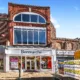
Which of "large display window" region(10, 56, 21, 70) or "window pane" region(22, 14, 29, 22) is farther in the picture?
"window pane" region(22, 14, 29, 22)

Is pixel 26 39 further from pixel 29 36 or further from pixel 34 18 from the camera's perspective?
pixel 34 18

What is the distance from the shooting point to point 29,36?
48062 mm

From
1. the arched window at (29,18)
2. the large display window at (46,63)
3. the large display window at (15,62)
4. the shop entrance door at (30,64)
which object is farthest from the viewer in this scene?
the arched window at (29,18)

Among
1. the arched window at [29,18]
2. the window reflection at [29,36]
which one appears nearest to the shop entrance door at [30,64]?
the window reflection at [29,36]

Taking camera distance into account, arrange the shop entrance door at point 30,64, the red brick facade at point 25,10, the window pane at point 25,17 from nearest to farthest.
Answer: the shop entrance door at point 30,64 < the red brick facade at point 25,10 < the window pane at point 25,17

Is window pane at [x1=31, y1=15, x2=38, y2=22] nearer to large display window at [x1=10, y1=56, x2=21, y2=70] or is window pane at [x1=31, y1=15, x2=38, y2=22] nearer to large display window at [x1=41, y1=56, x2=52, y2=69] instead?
large display window at [x1=41, y1=56, x2=52, y2=69]

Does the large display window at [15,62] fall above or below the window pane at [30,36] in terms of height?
below

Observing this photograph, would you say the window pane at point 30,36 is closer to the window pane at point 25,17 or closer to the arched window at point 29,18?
the arched window at point 29,18

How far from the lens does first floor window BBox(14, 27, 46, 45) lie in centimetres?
4741

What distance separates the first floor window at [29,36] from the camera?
156 ft

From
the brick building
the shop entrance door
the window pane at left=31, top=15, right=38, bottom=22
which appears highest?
the window pane at left=31, top=15, right=38, bottom=22

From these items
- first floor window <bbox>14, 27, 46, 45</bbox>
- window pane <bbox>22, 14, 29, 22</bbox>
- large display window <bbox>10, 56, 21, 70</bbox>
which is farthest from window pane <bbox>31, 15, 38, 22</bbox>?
large display window <bbox>10, 56, 21, 70</bbox>

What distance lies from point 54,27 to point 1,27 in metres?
14.7

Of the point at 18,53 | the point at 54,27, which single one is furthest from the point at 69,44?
the point at 18,53
